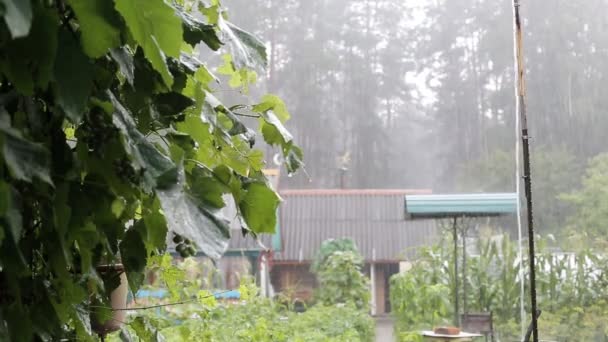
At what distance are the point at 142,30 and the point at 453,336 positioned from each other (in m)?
2.71

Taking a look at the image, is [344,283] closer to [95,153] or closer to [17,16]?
[95,153]

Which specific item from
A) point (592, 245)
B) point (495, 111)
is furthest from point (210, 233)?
point (495, 111)

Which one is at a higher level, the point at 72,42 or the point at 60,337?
the point at 72,42

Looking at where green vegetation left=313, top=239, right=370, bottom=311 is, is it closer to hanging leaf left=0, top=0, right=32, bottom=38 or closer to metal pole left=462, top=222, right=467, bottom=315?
metal pole left=462, top=222, right=467, bottom=315

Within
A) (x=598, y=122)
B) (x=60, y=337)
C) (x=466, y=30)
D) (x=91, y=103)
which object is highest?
(x=466, y=30)

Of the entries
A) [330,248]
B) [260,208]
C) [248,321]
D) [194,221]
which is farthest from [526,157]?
[330,248]

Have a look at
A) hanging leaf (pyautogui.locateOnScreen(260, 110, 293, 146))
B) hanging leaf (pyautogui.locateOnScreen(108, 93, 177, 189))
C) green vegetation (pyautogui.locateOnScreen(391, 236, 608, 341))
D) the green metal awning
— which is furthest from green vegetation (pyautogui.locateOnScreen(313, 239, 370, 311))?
hanging leaf (pyautogui.locateOnScreen(108, 93, 177, 189))

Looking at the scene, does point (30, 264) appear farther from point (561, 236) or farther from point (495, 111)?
point (495, 111)

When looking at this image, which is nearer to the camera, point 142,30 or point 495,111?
point 142,30

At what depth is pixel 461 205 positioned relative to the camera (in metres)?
4.70

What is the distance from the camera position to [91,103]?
1.26ft

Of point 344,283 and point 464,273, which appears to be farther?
point 344,283

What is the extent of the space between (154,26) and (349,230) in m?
8.09

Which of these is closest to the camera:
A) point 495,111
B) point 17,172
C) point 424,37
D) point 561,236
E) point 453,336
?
point 17,172
